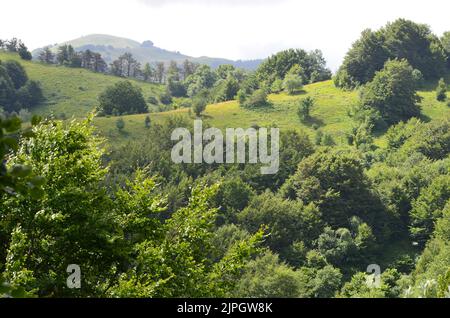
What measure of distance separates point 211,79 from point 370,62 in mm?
68960

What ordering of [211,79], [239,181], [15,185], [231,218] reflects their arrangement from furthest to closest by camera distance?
[211,79] → [239,181] → [231,218] → [15,185]

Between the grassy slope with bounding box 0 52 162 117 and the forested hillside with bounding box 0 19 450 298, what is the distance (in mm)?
593

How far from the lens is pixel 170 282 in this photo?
11.4 meters

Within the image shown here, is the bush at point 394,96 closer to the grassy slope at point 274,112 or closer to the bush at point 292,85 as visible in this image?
the grassy slope at point 274,112

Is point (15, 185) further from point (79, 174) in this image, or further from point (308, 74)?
point (308, 74)

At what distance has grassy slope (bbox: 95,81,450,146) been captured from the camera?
98375 millimetres

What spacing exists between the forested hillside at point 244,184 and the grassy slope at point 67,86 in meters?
0.59

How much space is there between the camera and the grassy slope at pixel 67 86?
417 feet

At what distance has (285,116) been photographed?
105188 millimetres

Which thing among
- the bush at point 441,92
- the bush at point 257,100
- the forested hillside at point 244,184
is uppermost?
the bush at point 441,92

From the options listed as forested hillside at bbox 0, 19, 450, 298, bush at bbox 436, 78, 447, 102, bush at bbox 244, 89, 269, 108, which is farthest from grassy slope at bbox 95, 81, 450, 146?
bush at bbox 244, 89, 269, 108

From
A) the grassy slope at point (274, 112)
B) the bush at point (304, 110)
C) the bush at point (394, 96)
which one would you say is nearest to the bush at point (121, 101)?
the grassy slope at point (274, 112)

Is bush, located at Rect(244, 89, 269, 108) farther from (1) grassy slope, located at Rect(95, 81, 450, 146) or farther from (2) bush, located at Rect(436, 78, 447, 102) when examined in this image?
(2) bush, located at Rect(436, 78, 447, 102)
